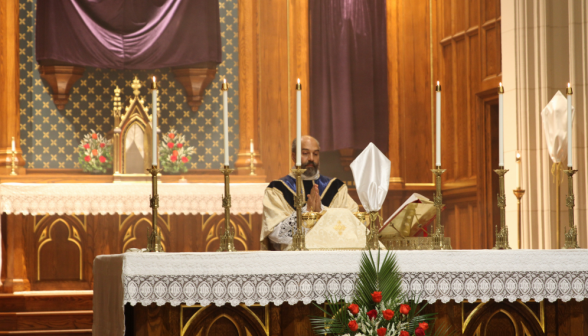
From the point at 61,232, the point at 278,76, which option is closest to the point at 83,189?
the point at 61,232

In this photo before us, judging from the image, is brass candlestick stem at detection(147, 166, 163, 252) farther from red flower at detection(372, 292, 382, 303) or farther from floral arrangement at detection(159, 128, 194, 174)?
floral arrangement at detection(159, 128, 194, 174)

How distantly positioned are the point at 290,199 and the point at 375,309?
2098mm

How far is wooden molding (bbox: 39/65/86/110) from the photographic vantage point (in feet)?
27.5

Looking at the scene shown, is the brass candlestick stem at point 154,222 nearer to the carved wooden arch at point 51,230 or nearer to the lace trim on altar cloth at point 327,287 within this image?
the lace trim on altar cloth at point 327,287

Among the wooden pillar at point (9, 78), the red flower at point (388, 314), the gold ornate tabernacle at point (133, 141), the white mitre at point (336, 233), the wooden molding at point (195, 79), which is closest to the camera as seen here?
the red flower at point (388, 314)

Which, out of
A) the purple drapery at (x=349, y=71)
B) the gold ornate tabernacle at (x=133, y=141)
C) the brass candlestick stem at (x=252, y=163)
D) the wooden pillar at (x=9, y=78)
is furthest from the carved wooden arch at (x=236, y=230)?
the wooden pillar at (x=9, y=78)

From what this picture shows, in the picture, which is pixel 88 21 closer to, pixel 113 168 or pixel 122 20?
pixel 122 20

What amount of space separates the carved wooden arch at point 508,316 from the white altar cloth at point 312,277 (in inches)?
5.7

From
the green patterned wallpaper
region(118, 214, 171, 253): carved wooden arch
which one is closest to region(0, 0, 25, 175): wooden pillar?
the green patterned wallpaper

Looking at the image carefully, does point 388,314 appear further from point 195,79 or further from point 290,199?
point 195,79

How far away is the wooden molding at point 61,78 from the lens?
8367 millimetres

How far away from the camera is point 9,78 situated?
27.2ft

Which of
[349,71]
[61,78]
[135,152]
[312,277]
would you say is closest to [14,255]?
[135,152]

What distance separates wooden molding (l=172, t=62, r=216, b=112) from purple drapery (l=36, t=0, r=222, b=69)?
0.52ft
